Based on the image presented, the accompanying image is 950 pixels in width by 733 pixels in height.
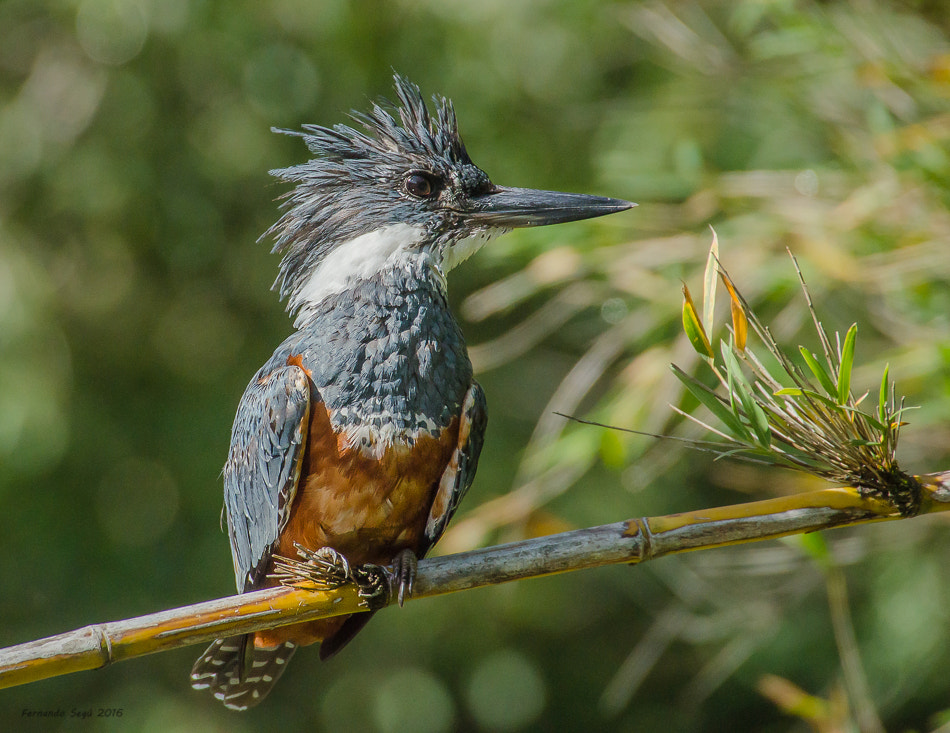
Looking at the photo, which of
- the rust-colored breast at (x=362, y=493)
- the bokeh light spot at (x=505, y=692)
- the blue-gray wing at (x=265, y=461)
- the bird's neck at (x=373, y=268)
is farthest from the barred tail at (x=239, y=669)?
the bokeh light spot at (x=505, y=692)

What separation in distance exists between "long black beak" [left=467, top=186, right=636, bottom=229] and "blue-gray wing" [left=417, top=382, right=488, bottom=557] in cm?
45

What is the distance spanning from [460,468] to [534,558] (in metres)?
0.53

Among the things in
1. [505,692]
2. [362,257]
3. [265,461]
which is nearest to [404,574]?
[265,461]

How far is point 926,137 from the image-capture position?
2.33m

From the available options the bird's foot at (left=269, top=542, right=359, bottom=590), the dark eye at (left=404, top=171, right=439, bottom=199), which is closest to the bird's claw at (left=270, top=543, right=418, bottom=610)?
the bird's foot at (left=269, top=542, right=359, bottom=590)

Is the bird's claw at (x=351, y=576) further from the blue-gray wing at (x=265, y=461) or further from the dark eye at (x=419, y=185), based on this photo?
the dark eye at (x=419, y=185)

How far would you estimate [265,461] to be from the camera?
1972mm

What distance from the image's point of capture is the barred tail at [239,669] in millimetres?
2094

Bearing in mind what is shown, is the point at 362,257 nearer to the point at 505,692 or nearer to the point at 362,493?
the point at 362,493

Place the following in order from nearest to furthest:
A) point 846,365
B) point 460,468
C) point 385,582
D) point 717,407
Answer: point 846,365 → point 717,407 → point 385,582 → point 460,468

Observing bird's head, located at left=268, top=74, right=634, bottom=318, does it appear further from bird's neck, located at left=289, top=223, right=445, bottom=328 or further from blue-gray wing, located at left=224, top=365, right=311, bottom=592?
blue-gray wing, located at left=224, top=365, right=311, bottom=592

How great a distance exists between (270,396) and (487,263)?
1.16 m

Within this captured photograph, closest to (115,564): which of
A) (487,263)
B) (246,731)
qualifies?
(246,731)

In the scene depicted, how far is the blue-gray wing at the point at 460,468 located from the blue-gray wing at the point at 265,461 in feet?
1.02
